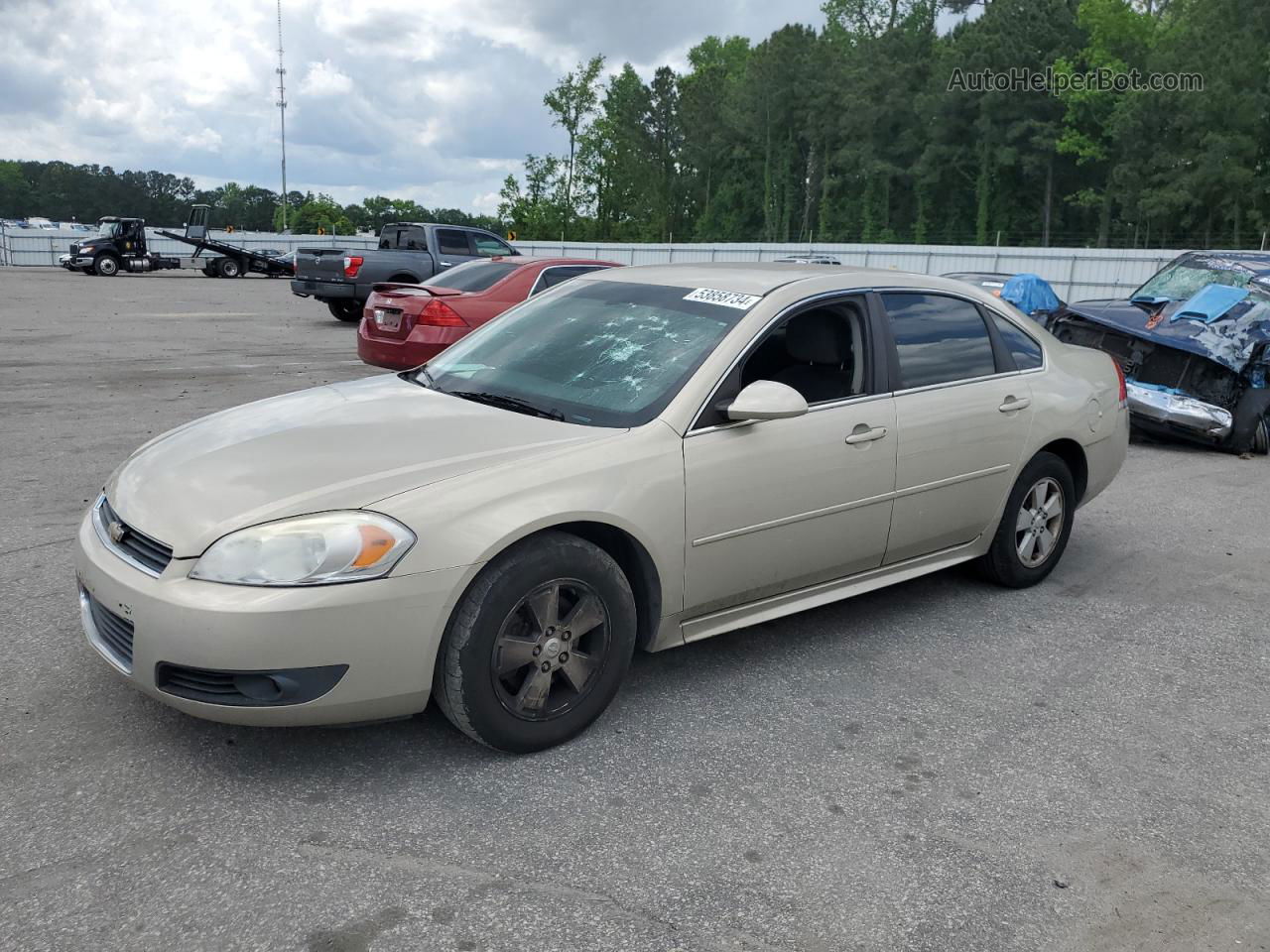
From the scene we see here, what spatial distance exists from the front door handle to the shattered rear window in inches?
25.3

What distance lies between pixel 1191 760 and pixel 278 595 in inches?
115

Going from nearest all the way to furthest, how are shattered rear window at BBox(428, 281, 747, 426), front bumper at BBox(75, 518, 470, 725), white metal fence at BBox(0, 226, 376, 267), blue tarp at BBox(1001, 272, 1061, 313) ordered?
front bumper at BBox(75, 518, 470, 725) < shattered rear window at BBox(428, 281, 747, 426) < blue tarp at BBox(1001, 272, 1061, 313) < white metal fence at BBox(0, 226, 376, 267)

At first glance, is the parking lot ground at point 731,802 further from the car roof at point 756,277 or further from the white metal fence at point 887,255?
the white metal fence at point 887,255

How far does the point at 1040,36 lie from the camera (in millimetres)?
62812

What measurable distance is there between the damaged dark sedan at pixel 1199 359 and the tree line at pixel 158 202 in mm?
82615

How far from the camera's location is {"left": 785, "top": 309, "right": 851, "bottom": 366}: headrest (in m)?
4.34

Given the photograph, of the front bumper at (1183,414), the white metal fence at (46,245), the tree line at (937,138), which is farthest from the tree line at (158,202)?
the front bumper at (1183,414)

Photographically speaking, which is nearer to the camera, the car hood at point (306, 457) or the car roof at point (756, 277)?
the car hood at point (306, 457)

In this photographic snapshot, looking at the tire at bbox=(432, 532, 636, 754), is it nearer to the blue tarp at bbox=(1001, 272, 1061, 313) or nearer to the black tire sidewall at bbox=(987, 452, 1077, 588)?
the black tire sidewall at bbox=(987, 452, 1077, 588)

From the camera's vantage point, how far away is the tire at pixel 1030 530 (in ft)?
16.6

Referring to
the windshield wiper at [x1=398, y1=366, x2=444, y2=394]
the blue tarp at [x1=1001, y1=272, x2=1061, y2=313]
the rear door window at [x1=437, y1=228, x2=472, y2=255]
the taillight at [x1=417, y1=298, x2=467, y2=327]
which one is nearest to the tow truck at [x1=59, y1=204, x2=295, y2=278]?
the rear door window at [x1=437, y1=228, x2=472, y2=255]

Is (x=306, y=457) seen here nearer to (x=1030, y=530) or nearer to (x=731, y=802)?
(x=731, y=802)

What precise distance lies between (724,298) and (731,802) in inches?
76.8

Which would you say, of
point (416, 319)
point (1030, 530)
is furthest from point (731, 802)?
point (416, 319)
